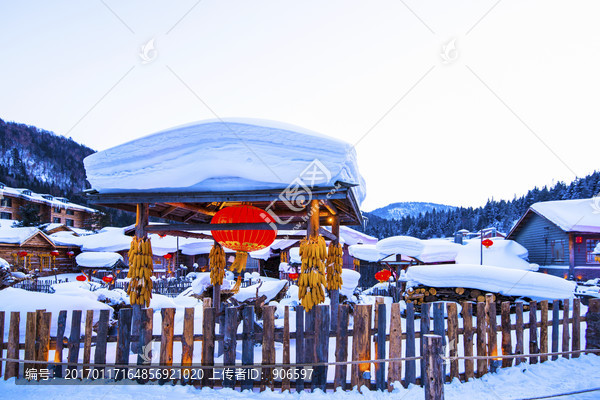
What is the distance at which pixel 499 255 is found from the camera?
27.0 m

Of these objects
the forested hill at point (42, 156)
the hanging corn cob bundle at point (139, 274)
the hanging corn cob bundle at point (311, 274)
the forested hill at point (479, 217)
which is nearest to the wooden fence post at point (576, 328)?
the hanging corn cob bundle at point (311, 274)

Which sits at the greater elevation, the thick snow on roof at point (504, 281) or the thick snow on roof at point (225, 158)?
the thick snow on roof at point (225, 158)

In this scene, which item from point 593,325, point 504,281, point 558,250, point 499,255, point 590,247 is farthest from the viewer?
point 499,255

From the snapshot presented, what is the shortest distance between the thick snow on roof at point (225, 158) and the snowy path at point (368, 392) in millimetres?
2835

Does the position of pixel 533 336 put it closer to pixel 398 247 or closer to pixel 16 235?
pixel 398 247

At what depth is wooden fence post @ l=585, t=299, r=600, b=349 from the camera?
6.54 m

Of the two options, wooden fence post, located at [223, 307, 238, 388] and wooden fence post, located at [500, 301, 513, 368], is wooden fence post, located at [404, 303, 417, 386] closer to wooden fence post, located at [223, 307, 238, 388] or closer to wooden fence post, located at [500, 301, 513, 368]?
wooden fence post, located at [500, 301, 513, 368]

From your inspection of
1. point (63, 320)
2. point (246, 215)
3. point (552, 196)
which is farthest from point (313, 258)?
point (552, 196)

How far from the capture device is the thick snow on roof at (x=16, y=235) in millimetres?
27438

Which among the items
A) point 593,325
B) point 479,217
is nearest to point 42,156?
point 479,217

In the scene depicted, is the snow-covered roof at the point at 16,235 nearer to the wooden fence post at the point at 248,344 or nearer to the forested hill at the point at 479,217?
the wooden fence post at the point at 248,344

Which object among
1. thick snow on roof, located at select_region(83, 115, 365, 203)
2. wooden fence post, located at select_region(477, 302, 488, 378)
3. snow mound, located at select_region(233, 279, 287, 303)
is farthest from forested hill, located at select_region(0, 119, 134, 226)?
wooden fence post, located at select_region(477, 302, 488, 378)

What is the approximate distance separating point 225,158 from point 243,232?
1262mm

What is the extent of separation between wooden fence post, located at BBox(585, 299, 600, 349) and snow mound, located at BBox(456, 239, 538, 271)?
20181mm
